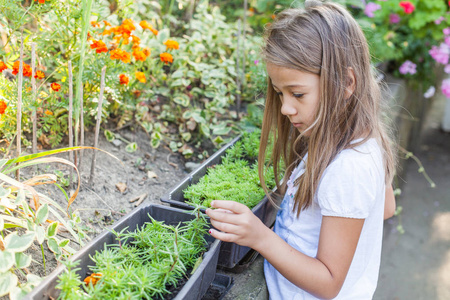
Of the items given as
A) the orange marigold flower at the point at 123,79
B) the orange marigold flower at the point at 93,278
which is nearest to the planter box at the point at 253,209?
the orange marigold flower at the point at 93,278

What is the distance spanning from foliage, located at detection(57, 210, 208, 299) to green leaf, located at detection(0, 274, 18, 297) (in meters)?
0.13

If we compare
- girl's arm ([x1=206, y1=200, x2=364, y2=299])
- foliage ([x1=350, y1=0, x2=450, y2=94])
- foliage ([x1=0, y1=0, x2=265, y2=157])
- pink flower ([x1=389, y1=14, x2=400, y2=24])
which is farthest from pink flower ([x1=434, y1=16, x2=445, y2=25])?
girl's arm ([x1=206, y1=200, x2=364, y2=299])

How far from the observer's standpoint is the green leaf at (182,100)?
92.0 inches

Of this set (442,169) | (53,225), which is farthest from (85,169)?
(442,169)

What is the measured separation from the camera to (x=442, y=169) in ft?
13.5

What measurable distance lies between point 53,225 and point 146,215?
0.25 m

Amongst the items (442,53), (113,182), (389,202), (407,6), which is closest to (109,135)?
(113,182)

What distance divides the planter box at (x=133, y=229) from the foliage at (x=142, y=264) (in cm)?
2

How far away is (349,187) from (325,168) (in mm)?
95

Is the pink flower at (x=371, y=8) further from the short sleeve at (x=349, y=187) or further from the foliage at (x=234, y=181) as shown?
the short sleeve at (x=349, y=187)

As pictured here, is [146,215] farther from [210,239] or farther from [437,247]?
[437,247]

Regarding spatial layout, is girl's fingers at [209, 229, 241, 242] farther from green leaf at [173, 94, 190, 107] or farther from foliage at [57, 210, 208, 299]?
green leaf at [173, 94, 190, 107]

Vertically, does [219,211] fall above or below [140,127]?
above

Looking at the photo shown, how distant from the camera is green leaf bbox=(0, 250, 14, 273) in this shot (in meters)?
0.89
